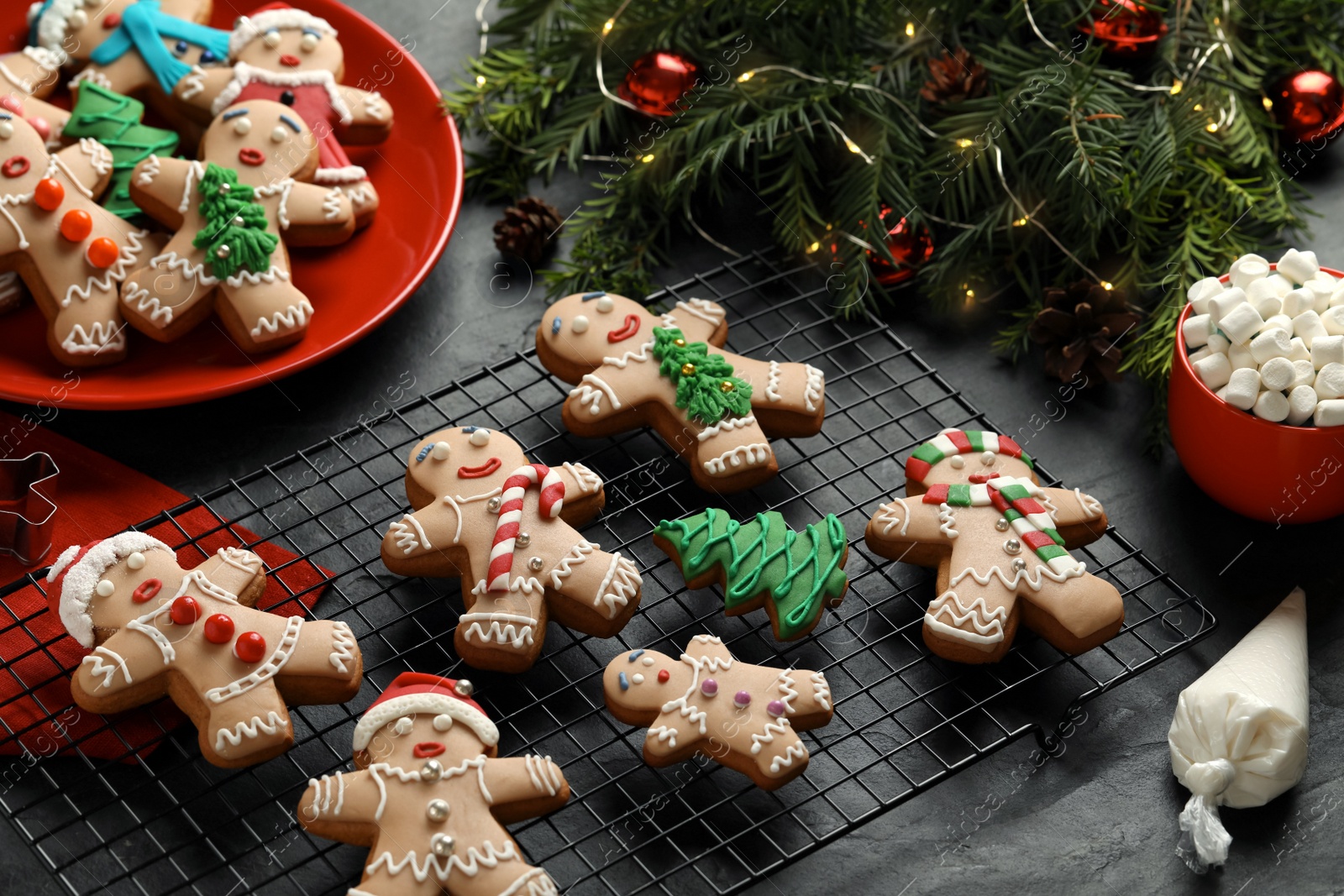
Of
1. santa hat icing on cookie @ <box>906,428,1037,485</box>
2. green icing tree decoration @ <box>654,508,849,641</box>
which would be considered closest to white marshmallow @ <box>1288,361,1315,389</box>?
santa hat icing on cookie @ <box>906,428,1037,485</box>

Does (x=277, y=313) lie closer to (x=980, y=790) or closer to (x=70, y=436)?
(x=70, y=436)

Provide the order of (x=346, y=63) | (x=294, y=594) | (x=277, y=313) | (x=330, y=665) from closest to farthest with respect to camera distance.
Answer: (x=330, y=665)
(x=294, y=594)
(x=277, y=313)
(x=346, y=63)

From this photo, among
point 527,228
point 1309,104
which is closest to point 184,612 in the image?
point 527,228

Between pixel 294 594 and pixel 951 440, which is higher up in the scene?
pixel 951 440

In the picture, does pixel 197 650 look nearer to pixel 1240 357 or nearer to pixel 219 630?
pixel 219 630

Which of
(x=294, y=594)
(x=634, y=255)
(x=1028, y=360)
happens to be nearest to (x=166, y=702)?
(x=294, y=594)

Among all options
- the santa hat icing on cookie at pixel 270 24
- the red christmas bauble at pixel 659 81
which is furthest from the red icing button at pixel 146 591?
the red christmas bauble at pixel 659 81

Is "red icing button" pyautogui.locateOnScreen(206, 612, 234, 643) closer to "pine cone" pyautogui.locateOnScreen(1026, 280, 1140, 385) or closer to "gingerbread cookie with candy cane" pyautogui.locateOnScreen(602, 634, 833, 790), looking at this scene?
"gingerbread cookie with candy cane" pyautogui.locateOnScreen(602, 634, 833, 790)
